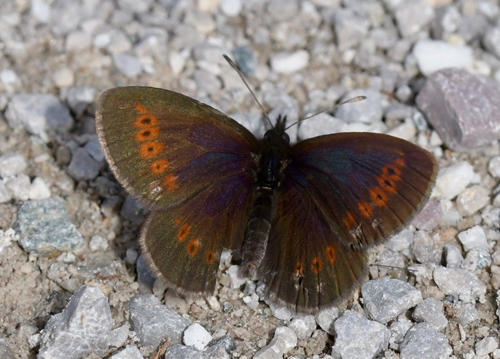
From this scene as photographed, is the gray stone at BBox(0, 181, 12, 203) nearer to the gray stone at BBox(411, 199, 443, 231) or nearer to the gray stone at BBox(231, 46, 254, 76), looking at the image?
the gray stone at BBox(231, 46, 254, 76)

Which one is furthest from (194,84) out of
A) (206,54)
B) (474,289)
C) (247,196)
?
(474,289)

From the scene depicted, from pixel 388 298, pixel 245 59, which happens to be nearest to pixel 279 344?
pixel 388 298

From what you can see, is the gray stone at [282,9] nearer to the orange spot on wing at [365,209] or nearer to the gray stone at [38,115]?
the gray stone at [38,115]

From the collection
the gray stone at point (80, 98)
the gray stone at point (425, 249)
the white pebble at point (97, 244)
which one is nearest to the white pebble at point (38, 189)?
the white pebble at point (97, 244)

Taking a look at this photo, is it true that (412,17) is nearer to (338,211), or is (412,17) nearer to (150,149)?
(338,211)

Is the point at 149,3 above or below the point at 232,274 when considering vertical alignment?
above

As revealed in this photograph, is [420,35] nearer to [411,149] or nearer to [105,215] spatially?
[411,149]
